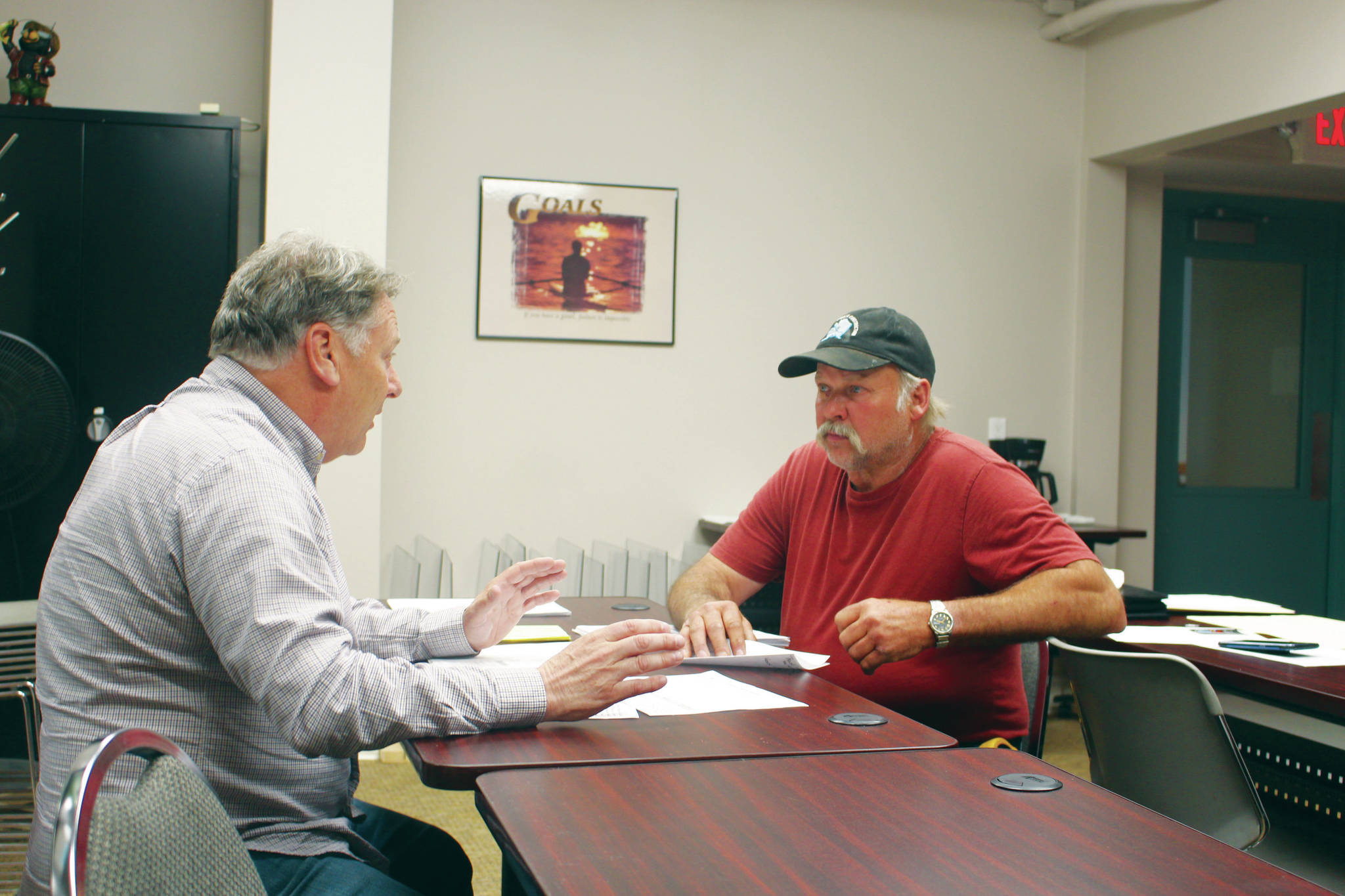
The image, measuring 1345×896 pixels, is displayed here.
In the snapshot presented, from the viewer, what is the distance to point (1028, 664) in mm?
2006

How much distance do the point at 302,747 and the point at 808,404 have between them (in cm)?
362

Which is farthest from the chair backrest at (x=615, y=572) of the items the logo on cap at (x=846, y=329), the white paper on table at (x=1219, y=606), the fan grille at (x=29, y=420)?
the logo on cap at (x=846, y=329)

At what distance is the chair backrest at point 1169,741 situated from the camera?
5.36ft

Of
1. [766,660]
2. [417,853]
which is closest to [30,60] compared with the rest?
[417,853]

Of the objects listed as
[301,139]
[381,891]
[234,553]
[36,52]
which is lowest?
[381,891]

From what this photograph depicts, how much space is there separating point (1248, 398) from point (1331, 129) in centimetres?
140

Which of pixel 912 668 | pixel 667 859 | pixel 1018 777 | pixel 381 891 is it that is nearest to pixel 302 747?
pixel 381 891

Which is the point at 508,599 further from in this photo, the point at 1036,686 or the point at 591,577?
the point at 591,577

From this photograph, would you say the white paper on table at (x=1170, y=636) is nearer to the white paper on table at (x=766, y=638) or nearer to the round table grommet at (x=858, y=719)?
the white paper on table at (x=766, y=638)

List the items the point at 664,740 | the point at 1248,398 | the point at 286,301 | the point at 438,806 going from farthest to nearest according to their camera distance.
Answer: the point at 1248,398 < the point at 438,806 < the point at 286,301 < the point at 664,740

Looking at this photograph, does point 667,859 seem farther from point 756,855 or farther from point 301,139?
point 301,139

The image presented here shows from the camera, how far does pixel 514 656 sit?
1616 mm

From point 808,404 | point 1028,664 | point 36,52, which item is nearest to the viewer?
point 1028,664

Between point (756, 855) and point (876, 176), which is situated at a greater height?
point (876, 176)
